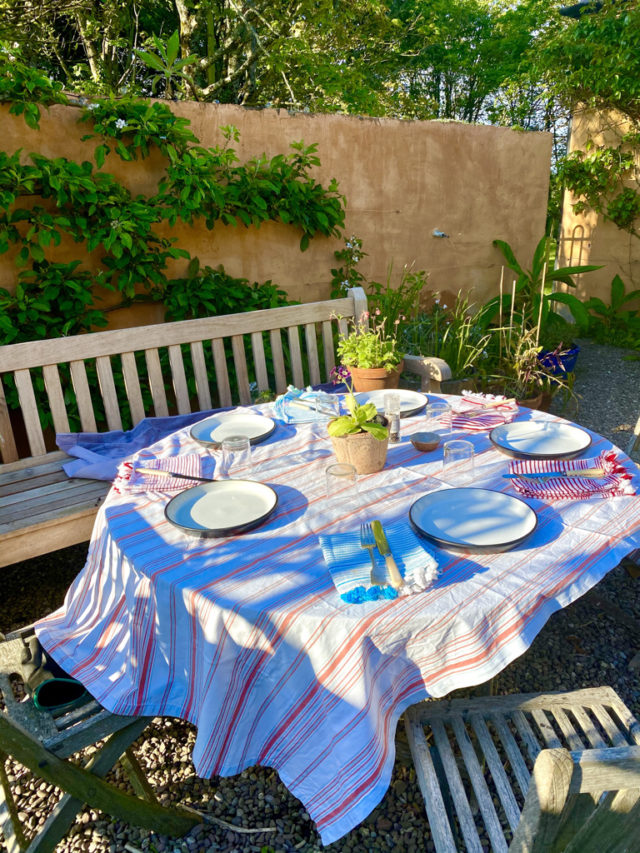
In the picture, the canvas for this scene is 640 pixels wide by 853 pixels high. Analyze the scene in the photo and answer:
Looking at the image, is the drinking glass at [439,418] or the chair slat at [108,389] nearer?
the drinking glass at [439,418]

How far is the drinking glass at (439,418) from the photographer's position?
81.4 inches

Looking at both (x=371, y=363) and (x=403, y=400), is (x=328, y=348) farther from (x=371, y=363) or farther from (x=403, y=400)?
(x=403, y=400)

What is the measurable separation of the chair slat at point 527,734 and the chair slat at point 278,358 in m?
2.17

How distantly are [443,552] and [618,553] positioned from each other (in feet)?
1.35

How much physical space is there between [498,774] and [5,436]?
2399 millimetres

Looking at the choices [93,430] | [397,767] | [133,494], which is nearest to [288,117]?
[93,430]

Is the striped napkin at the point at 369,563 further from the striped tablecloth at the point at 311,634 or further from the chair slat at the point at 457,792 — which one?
the chair slat at the point at 457,792

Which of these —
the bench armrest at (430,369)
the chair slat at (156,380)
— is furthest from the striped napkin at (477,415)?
the chair slat at (156,380)

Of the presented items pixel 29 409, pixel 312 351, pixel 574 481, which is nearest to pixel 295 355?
pixel 312 351

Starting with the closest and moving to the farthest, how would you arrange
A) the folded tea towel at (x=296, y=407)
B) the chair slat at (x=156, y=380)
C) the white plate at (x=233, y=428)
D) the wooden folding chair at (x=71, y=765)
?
the wooden folding chair at (x=71, y=765)
the white plate at (x=233, y=428)
the folded tea towel at (x=296, y=407)
the chair slat at (x=156, y=380)

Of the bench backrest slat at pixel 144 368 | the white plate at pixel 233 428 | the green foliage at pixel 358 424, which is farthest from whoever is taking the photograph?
the bench backrest slat at pixel 144 368

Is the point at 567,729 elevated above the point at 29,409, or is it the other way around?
the point at 29,409

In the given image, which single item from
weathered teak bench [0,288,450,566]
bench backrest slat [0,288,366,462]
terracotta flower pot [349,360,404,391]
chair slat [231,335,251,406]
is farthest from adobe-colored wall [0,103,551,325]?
terracotta flower pot [349,360,404,391]

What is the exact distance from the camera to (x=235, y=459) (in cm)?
181
